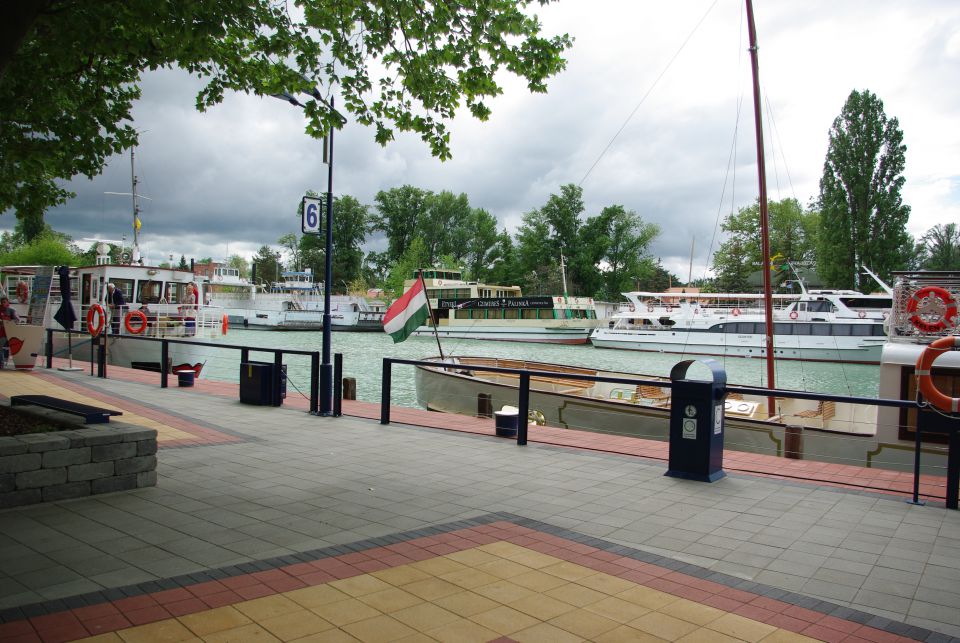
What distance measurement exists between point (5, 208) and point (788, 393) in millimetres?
10677

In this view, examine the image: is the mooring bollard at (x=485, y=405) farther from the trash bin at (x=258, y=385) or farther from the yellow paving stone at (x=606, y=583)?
the yellow paving stone at (x=606, y=583)

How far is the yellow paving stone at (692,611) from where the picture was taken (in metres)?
3.43

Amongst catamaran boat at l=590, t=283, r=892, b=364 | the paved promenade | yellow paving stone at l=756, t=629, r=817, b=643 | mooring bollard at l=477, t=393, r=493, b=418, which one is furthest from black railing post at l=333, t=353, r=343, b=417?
catamaran boat at l=590, t=283, r=892, b=364

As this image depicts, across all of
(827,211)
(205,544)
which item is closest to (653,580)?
(205,544)

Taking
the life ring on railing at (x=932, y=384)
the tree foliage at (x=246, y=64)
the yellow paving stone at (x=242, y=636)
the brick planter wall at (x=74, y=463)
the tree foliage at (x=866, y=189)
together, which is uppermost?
the tree foliage at (x=866, y=189)

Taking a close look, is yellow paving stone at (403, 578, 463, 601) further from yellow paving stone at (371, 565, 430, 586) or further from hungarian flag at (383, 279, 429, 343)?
hungarian flag at (383, 279, 429, 343)

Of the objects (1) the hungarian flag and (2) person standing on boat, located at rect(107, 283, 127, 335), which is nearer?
(1) the hungarian flag

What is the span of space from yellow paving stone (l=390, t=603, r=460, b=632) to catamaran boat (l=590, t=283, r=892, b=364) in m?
35.7

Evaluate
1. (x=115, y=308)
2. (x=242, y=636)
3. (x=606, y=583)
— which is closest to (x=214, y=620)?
(x=242, y=636)

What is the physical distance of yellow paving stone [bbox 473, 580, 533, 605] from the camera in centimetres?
365

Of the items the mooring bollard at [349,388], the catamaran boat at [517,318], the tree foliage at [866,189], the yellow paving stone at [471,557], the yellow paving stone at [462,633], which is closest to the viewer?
the yellow paving stone at [462,633]

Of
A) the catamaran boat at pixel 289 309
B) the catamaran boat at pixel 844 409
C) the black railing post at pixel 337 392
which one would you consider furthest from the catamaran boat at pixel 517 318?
the black railing post at pixel 337 392

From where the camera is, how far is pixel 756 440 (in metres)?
11.0

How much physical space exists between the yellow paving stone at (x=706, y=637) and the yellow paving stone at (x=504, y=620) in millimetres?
Answer: 766
